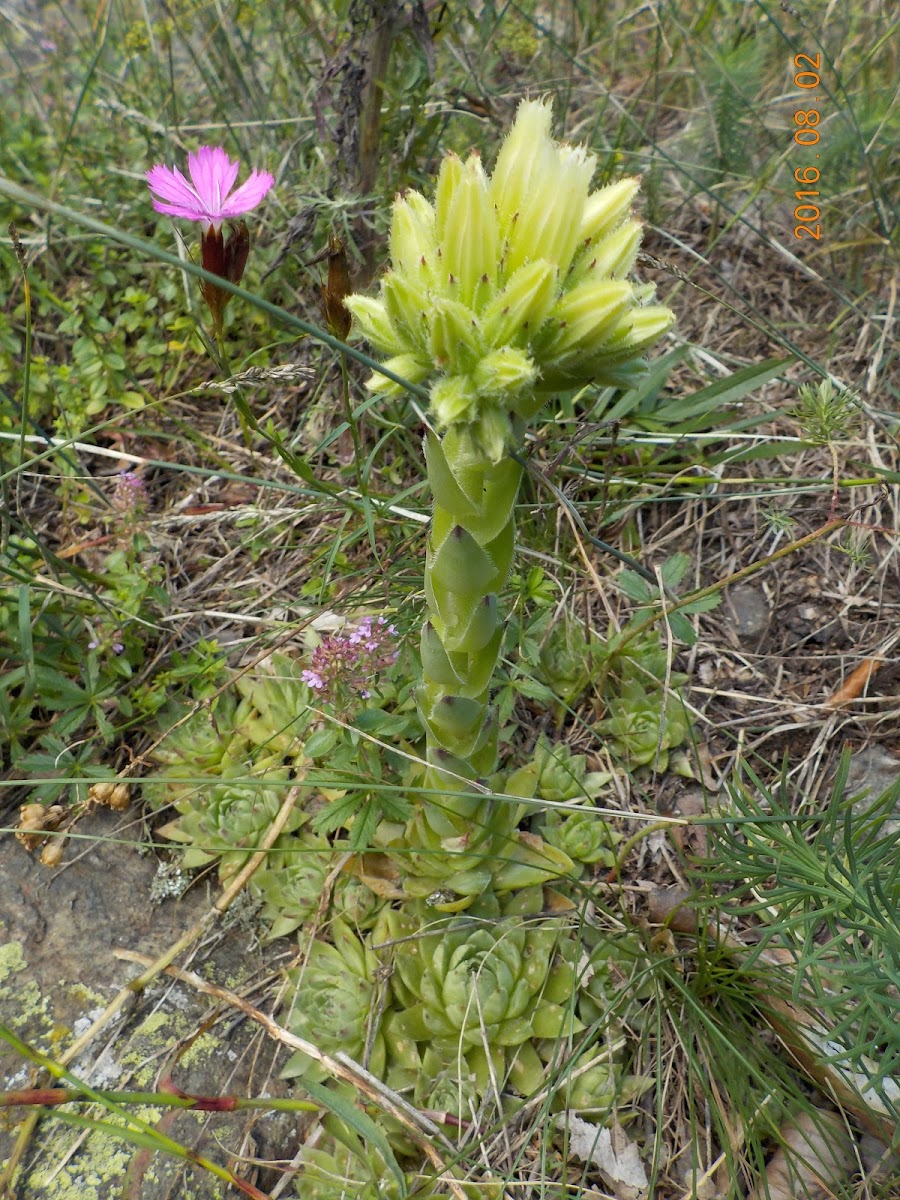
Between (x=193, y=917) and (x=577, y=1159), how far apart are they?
1.10 metres

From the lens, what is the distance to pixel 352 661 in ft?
6.77

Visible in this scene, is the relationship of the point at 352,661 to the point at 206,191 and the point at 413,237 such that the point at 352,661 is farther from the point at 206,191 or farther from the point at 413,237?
the point at 206,191

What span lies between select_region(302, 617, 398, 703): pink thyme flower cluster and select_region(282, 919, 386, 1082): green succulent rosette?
63 centimetres

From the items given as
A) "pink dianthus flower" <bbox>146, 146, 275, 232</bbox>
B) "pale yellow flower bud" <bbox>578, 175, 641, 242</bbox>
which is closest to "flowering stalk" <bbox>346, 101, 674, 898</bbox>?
"pale yellow flower bud" <bbox>578, 175, 641, 242</bbox>

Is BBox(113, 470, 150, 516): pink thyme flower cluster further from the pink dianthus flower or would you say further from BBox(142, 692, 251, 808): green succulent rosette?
the pink dianthus flower

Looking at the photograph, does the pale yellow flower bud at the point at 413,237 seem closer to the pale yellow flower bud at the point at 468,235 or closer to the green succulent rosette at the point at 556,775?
the pale yellow flower bud at the point at 468,235

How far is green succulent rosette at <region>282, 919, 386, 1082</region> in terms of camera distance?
199 centimetres

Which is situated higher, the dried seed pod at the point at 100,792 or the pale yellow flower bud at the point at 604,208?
the pale yellow flower bud at the point at 604,208

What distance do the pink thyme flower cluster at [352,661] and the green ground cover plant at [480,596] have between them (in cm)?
1

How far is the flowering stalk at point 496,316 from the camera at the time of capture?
51.3 inches

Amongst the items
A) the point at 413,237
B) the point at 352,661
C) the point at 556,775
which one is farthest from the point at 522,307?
the point at 556,775

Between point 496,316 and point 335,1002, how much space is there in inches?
64.5

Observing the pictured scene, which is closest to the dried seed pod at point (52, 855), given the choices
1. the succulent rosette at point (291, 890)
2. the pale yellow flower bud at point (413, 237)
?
the succulent rosette at point (291, 890)
